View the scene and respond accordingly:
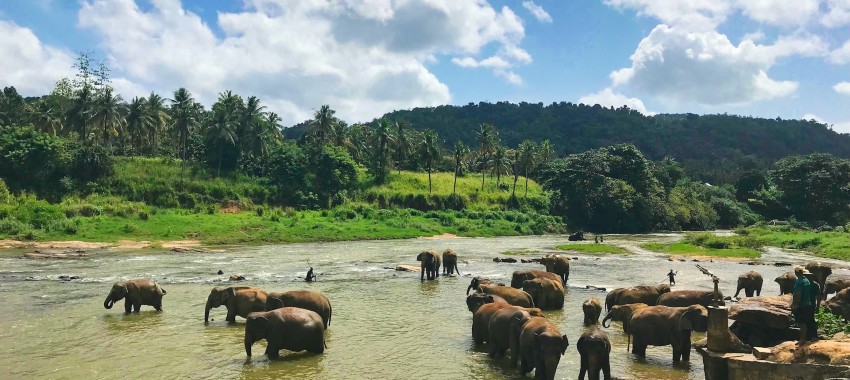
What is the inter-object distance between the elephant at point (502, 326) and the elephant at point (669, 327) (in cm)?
258

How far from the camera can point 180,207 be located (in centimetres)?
7481

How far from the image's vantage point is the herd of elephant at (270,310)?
14.7m

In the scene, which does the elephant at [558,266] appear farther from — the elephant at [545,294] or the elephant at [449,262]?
the elephant at [545,294]

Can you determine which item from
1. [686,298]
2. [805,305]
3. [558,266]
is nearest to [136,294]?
[686,298]

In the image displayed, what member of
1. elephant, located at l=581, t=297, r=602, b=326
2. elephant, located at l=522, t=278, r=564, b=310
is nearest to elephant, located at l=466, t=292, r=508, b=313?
elephant, located at l=581, t=297, r=602, b=326

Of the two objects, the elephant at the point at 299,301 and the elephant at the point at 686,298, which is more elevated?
the elephant at the point at 686,298

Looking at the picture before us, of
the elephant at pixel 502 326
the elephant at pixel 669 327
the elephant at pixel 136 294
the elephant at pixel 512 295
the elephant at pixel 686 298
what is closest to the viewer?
the elephant at pixel 669 327

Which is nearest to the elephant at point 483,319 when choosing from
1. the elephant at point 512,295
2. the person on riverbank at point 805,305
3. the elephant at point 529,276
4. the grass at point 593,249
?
the elephant at point 512,295

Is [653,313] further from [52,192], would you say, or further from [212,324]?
[52,192]

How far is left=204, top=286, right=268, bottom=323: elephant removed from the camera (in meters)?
18.7

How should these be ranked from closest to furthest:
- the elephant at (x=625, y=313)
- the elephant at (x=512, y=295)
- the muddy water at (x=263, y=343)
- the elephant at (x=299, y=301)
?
the muddy water at (x=263, y=343) < the elephant at (x=625, y=313) < the elephant at (x=299, y=301) < the elephant at (x=512, y=295)

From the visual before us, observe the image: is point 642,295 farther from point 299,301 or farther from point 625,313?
point 299,301

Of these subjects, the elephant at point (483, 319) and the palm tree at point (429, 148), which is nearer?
the elephant at point (483, 319)

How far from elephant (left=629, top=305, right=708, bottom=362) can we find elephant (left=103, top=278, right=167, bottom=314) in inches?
615
